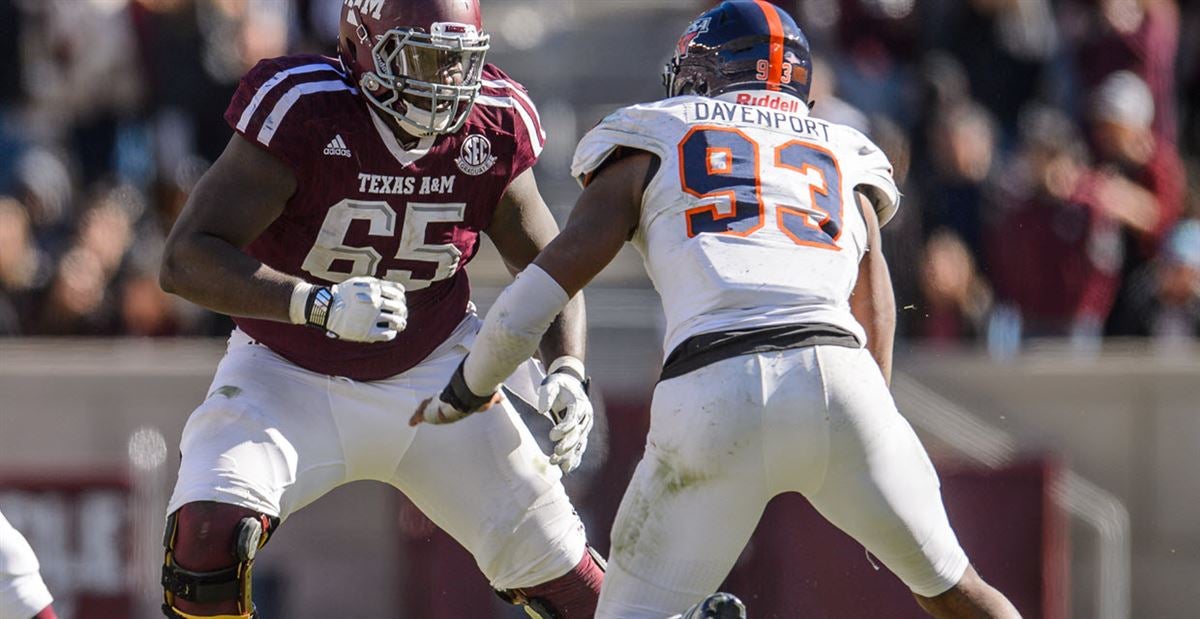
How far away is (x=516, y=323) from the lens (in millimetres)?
4457

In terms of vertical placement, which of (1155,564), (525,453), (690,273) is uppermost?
(690,273)

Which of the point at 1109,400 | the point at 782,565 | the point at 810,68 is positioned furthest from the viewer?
the point at 1109,400

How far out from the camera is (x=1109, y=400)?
27.6 feet

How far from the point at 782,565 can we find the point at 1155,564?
1797 millimetres

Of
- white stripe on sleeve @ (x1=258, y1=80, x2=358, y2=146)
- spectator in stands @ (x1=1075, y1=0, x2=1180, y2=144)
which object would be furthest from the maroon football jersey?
spectator in stands @ (x1=1075, y1=0, x2=1180, y2=144)

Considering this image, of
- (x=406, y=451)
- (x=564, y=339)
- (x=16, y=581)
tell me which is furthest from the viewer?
(x=564, y=339)

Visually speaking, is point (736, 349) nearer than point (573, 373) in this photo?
Yes

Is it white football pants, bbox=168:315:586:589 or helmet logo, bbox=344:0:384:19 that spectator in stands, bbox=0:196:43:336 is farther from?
helmet logo, bbox=344:0:384:19

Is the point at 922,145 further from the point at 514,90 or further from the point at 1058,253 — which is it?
the point at 514,90

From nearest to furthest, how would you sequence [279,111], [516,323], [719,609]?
[719,609] < [516,323] < [279,111]

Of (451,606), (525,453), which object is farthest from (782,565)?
(525,453)

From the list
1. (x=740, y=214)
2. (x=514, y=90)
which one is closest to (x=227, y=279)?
(x=514, y=90)

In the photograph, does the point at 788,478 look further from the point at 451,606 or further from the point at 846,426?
the point at 451,606

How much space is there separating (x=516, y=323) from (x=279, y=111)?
87 cm
